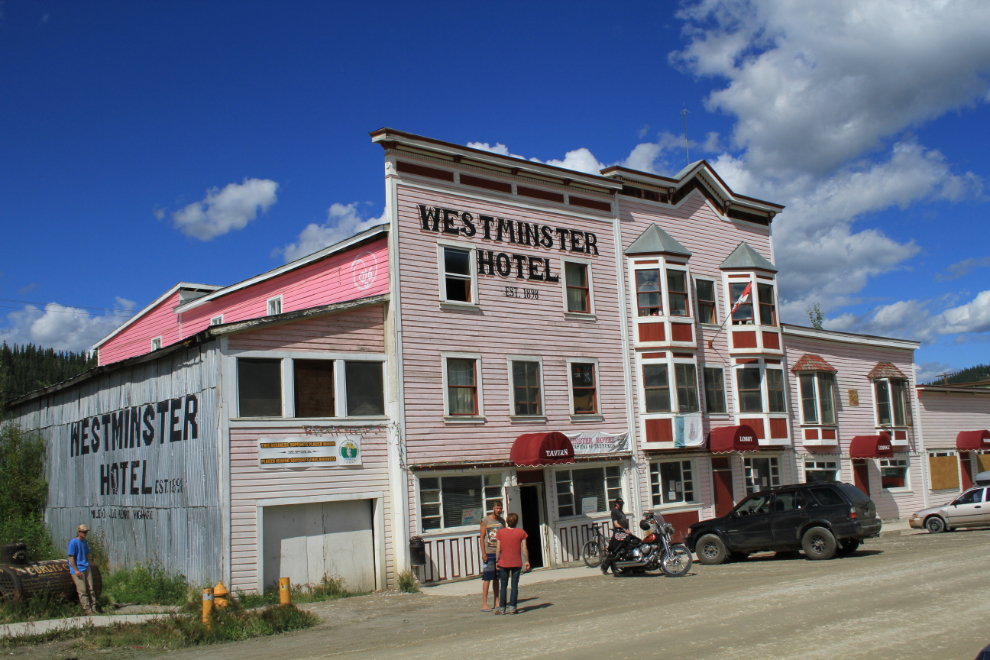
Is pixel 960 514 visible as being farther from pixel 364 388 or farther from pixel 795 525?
pixel 364 388

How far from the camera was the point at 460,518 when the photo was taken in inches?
774

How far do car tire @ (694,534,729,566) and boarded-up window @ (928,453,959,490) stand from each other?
18.9 meters

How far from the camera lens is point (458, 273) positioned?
20906 millimetres

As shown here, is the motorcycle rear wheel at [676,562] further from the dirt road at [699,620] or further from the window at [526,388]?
the window at [526,388]

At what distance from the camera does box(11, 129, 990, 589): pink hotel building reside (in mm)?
17484

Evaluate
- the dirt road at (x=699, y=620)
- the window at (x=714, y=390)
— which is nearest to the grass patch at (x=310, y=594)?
the dirt road at (x=699, y=620)

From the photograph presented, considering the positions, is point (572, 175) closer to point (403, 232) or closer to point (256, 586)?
point (403, 232)

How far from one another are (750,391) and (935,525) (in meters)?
7.03

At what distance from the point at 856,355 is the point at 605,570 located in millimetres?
18181

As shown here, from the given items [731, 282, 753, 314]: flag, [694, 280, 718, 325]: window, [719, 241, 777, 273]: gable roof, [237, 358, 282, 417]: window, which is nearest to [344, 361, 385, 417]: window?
[237, 358, 282, 417]: window

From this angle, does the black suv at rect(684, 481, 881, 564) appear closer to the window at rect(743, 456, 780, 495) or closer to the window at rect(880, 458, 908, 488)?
the window at rect(743, 456, 780, 495)

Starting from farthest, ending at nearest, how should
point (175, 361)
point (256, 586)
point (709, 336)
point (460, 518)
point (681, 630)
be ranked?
point (709, 336), point (460, 518), point (175, 361), point (256, 586), point (681, 630)

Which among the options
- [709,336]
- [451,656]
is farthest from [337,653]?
[709,336]

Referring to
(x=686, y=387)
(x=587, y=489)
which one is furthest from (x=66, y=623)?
(x=686, y=387)
